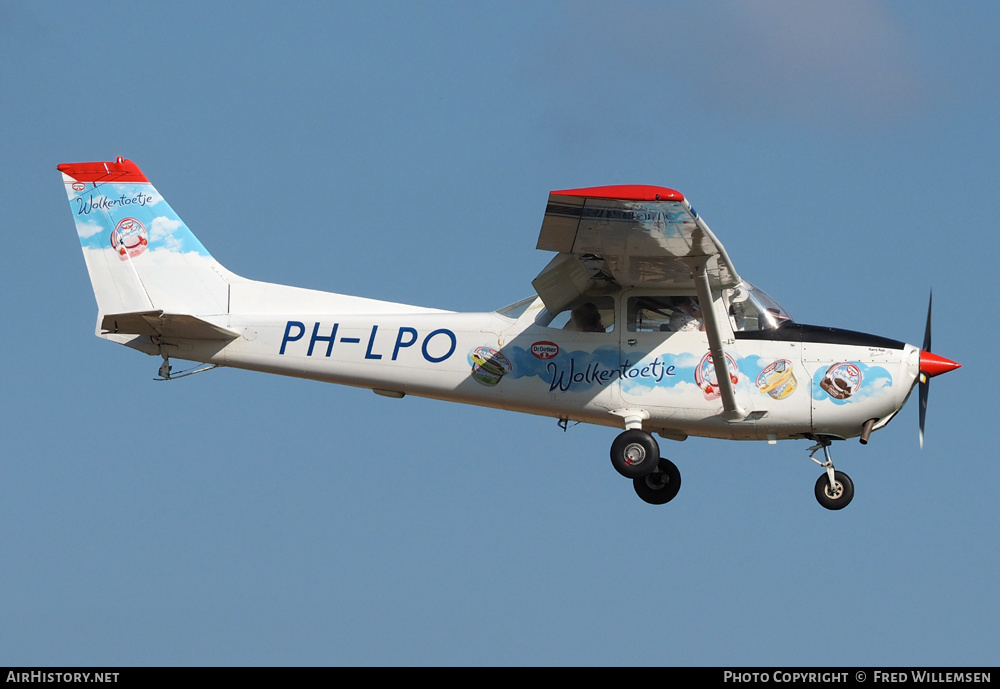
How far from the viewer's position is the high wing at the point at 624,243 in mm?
14430

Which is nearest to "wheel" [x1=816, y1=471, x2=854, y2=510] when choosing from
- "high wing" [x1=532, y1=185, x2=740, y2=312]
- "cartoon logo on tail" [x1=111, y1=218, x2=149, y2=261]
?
"high wing" [x1=532, y1=185, x2=740, y2=312]

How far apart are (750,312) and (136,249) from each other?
7.59 metres

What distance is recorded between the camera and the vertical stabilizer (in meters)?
18.4

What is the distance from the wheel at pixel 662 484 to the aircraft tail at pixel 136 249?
5.55m

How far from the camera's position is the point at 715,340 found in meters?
16.1

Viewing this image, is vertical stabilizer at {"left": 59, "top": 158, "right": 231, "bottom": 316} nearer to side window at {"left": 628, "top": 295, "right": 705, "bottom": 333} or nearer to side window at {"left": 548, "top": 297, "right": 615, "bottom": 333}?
side window at {"left": 548, "top": 297, "right": 615, "bottom": 333}

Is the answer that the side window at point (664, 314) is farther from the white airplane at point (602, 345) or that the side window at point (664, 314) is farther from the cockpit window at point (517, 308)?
the cockpit window at point (517, 308)

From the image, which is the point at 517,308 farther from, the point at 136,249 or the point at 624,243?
the point at 136,249

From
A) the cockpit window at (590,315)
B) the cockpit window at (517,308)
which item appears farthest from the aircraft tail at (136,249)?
the cockpit window at (590,315)

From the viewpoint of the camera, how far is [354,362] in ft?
57.6

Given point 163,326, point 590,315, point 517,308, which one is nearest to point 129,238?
point 163,326

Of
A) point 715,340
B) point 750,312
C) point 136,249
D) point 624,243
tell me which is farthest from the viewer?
point 136,249

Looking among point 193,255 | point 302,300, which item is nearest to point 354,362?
point 302,300
